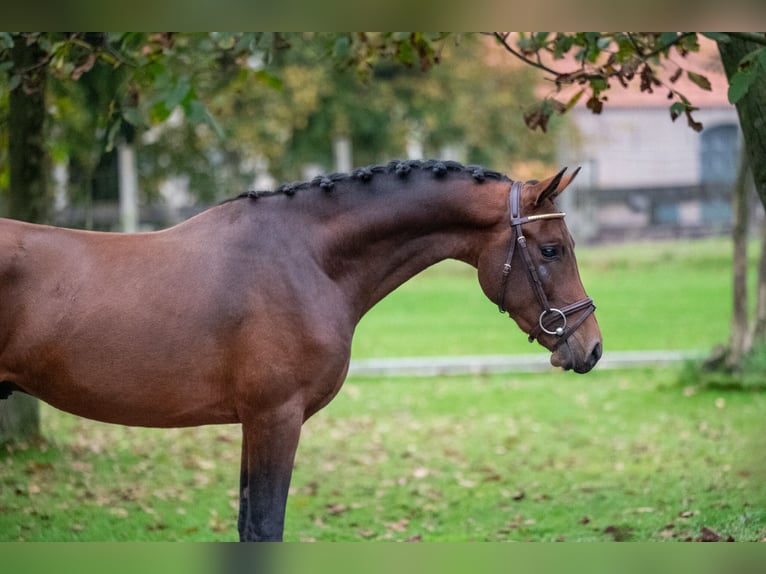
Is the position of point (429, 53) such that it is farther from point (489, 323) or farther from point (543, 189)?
point (489, 323)

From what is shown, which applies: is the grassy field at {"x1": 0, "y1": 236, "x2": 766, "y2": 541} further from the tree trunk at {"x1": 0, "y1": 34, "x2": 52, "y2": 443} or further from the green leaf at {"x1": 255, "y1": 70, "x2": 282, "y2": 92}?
the green leaf at {"x1": 255, "y1": 70, "x2": 282, "y2": 92}

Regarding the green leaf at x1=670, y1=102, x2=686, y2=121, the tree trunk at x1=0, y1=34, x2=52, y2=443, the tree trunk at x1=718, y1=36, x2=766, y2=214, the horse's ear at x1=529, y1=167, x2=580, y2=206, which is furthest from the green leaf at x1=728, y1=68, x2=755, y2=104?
the tree trunk at x1=0, y1=34, x2=52, y2=443

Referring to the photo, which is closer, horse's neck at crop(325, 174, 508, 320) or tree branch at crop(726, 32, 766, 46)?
horse's neck at crop(325, 174, 508, 320)

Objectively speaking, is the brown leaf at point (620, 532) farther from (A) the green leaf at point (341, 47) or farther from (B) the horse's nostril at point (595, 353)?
(A) the green leaf at point (341, 47)

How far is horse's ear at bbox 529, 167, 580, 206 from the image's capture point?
3945 millimetres

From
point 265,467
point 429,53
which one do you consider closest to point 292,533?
point 265,467

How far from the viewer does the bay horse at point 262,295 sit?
3.95 meters

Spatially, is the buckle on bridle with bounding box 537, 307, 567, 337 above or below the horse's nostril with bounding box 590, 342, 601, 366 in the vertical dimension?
above

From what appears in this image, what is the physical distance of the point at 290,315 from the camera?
398 centimetres

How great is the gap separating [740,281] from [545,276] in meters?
7.55

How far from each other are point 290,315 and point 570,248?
1.26 meters

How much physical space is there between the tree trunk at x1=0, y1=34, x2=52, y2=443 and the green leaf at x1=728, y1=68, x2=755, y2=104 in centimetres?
511

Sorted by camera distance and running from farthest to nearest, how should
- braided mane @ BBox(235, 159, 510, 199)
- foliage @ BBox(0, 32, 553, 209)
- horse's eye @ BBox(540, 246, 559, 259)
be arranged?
1. foliage @ BBox(0, 32, 553, 209)
2. braided mane @ BBox(235, 159, 510, 199)
3. horse's eye @ BBox(540, 246, 559, 259)

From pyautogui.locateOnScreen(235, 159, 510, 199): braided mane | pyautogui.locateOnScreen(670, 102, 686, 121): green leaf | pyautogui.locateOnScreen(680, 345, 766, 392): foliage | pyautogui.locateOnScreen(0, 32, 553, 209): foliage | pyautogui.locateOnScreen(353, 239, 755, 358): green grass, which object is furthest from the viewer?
pyautogui.locateOnScreen(0, 32, 553, 209): foliage
